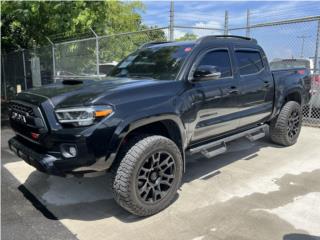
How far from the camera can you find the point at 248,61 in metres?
5.28

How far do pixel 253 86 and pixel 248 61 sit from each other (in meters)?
0.45

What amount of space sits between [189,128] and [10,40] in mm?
14643

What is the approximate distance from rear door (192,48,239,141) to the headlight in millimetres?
1314

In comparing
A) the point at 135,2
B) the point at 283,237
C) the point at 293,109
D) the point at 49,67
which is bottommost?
the point at 283,237

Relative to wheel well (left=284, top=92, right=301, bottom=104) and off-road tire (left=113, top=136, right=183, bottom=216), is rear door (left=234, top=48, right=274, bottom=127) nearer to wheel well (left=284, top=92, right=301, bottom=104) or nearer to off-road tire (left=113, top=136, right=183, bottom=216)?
wheel well (left=284, top=92, right=301, bottom=104)

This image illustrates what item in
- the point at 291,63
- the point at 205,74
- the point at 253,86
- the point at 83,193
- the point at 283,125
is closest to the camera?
the point at 205,74

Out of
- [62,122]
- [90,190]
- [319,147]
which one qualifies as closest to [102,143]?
[62,122]

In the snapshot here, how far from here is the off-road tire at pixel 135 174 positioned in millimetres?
3376

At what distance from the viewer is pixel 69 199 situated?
414 centimetres

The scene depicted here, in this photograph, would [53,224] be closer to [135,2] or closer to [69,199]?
[69,199]

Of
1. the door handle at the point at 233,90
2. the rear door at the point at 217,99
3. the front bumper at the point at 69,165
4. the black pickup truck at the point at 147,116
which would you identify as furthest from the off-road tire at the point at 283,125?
the front bumper at the point at 69,165

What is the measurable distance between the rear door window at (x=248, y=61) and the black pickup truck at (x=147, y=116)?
0.06 ft

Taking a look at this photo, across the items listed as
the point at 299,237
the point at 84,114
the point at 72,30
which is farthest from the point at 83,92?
the point at 72,30

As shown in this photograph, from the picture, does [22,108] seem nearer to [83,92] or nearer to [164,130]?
[83,92]
